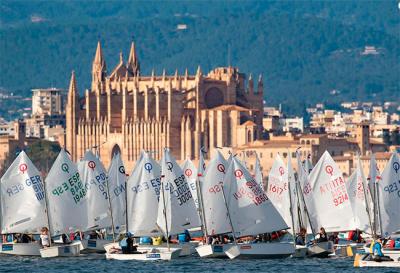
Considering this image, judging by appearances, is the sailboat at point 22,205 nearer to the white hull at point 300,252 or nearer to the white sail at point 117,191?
the white sail at point 117,191

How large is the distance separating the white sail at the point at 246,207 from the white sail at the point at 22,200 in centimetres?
674

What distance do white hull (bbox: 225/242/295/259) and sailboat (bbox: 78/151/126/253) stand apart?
684 cm

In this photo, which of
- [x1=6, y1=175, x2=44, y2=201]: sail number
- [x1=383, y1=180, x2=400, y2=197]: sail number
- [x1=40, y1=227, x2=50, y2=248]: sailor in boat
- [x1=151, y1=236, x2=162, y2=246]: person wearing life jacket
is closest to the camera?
[x1=383, y1=180, x2=400, y2=197]: sail number

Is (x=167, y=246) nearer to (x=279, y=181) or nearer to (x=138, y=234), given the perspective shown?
(x=138, y=234)

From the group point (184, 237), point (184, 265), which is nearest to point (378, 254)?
point (184, 265)

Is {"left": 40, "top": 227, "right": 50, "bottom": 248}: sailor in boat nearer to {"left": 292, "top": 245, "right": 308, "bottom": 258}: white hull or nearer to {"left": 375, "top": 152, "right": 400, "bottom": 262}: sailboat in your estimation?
{"left": 292, "top": 245, "right": 308, "bottom": 258}: white hull

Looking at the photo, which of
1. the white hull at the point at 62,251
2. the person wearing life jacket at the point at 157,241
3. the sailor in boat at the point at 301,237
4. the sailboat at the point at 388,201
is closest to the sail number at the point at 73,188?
the white hull at the point at 62,251

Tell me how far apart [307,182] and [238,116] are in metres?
121

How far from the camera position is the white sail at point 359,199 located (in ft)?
244

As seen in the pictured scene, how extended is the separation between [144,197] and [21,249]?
4.78 metres

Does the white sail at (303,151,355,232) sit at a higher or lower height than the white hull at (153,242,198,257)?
higher

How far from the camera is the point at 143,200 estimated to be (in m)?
71.0

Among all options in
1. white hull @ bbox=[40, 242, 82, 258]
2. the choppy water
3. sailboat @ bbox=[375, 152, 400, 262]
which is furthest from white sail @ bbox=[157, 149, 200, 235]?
sailboat @ bbox=[375, 152, 400, 262]

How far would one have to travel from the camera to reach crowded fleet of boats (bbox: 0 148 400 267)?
221 feet
